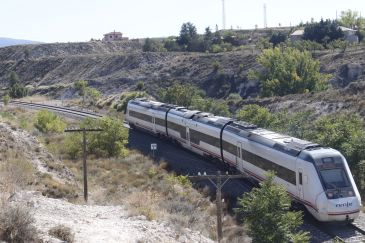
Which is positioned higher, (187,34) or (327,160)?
(187,34)

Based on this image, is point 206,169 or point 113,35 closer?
point 206,169

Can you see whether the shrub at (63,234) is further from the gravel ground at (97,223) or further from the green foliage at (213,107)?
the green foliage at (213,107)

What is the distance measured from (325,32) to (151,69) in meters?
37.6

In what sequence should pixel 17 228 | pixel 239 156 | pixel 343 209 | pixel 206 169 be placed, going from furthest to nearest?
pixel 206 169 < pixel 239 156 < pixel 343 209 < pixel 17 228

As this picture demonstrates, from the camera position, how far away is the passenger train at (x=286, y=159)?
20828mm

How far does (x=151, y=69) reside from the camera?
10212 centimetres

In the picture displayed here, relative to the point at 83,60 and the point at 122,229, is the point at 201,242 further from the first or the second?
the point at 83,60

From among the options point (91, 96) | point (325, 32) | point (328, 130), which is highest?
point (325, 32)

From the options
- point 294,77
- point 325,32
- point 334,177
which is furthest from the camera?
point 325,32

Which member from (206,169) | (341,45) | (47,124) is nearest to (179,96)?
(47,124)

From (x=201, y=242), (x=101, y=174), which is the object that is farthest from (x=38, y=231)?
(x=101, y=174)

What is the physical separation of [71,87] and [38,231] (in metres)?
89.1

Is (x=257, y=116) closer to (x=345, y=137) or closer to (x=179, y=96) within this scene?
(x=345, y=137)

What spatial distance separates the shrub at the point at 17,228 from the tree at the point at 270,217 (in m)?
7.51
